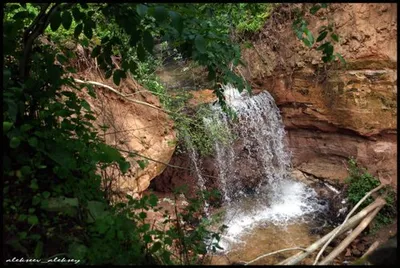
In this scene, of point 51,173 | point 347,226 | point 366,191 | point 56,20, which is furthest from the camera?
point 366,191

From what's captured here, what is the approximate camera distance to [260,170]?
672 centimetres

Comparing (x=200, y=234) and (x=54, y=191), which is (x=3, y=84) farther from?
(x=200, y=234)

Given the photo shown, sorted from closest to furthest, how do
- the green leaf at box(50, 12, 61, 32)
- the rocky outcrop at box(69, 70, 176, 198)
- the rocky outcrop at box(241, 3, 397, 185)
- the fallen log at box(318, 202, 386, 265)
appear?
the green leaf at box(50, 12, 61, 32)
the fallen log at box(318, 202, 386, 265)
the rocky outcrop at box(69, 70, 176, 198)
the rocky outcrop at box(241, 3, 397, 185)

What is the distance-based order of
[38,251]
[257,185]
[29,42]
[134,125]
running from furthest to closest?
[257,185] < [134,125] < [29,42] < [38,251]

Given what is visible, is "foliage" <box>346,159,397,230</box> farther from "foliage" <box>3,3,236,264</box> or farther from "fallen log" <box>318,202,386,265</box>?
"foliage" <box>3,3,236,264</box>

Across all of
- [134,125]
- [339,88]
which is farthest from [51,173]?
[339,88]

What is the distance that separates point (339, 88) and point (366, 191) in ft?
6.41

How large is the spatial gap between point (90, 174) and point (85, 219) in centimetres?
37

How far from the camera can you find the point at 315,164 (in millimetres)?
7008

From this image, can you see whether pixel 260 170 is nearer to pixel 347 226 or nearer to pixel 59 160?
pixel 347 226

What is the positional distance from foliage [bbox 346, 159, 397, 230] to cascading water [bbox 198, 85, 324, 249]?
2.15ft

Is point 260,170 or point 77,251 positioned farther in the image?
point 260,170

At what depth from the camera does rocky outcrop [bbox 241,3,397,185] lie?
19.1ft

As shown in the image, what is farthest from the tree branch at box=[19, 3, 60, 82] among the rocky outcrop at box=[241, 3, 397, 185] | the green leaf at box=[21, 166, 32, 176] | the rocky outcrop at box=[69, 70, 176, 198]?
the rocky outcrop at box=[241, 3, 397, 185]
